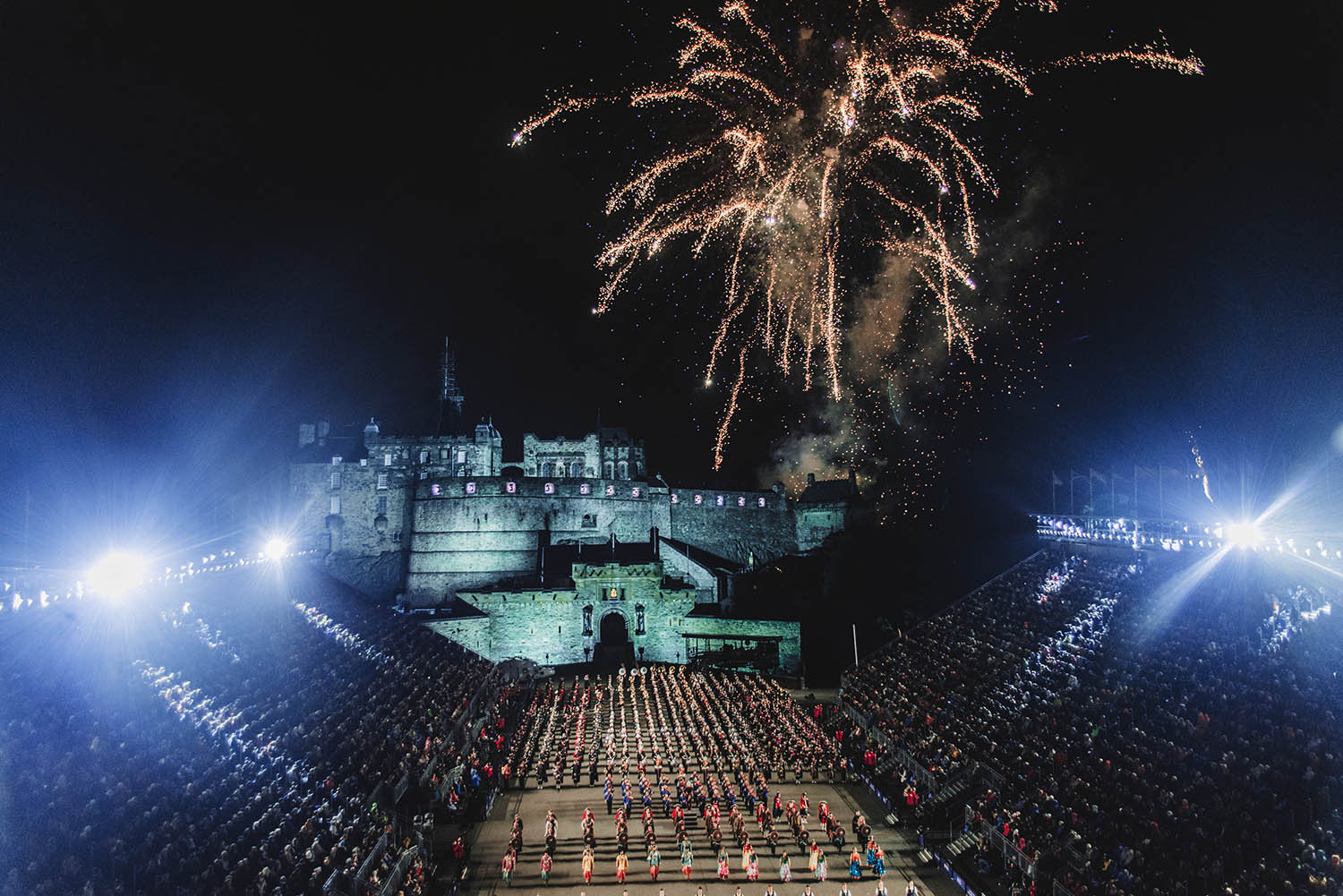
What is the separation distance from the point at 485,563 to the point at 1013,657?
114 ft

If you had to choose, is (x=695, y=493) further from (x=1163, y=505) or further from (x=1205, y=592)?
(x=1205, y=592)

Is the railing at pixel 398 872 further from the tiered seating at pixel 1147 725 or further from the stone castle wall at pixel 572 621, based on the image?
the stone castle wall at pixel 572 621

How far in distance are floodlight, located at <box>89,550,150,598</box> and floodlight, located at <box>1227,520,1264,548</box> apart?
4065 cm

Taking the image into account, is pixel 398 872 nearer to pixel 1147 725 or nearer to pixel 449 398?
pixel 1147 725

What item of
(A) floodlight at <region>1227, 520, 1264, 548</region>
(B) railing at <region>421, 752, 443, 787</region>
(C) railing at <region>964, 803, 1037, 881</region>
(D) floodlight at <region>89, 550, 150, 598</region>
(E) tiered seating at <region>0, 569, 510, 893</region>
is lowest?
(B) railing at <region>421, 752, 443, 787</region>

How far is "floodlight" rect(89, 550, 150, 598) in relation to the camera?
79.5ft

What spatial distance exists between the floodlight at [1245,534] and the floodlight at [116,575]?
133ft

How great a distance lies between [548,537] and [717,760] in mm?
28919

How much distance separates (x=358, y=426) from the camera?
52.1 meters

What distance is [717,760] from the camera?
2277 cm

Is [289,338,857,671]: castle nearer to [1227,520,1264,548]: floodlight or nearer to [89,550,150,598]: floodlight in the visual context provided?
[89,550,150,598]: floodlight

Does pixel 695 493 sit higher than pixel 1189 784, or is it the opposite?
pixel 695 493

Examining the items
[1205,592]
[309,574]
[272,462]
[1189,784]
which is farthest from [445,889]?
[272,462]

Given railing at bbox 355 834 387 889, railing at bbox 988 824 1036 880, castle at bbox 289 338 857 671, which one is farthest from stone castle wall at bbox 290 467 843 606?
A: railing at bbox 355 834 387 889
